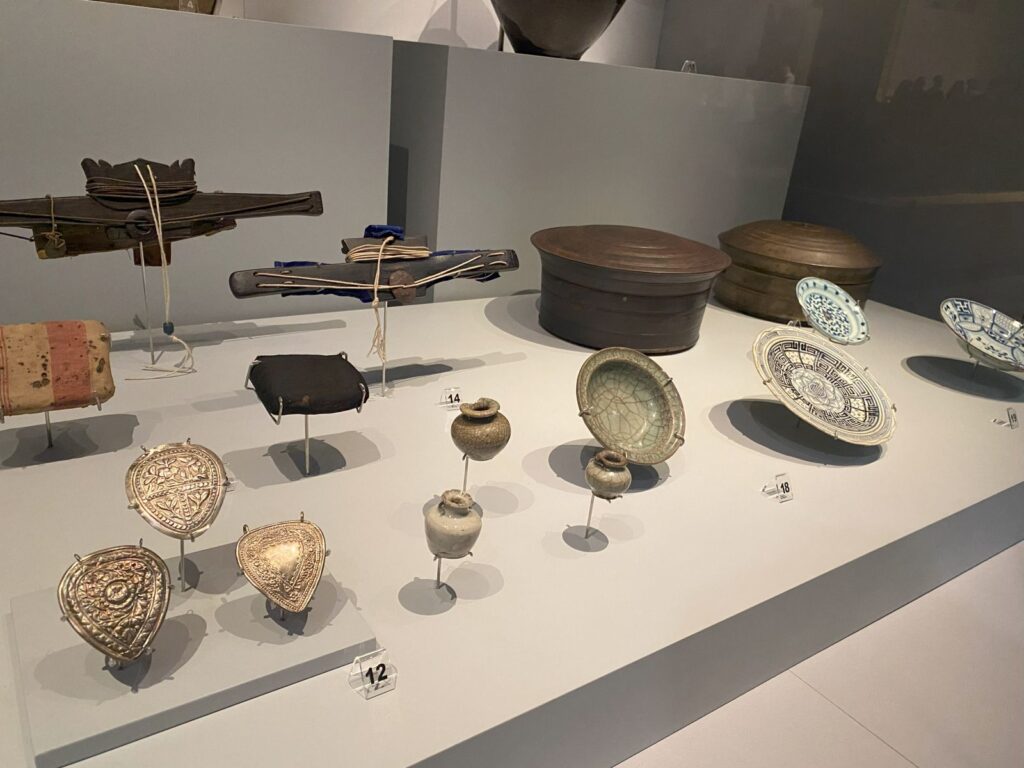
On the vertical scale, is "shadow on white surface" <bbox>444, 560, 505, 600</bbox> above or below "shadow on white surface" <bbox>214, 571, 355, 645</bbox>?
below

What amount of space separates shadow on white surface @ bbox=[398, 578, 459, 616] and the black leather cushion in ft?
1.34

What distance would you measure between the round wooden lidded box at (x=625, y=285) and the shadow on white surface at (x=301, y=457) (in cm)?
88

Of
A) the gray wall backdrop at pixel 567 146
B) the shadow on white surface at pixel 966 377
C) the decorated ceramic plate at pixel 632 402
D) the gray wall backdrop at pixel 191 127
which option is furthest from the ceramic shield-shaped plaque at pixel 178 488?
the shadow on white surface at pixel 966 377

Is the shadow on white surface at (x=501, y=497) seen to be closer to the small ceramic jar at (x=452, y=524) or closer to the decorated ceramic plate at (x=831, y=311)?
the small ceramic jar at (x=452, y=524)

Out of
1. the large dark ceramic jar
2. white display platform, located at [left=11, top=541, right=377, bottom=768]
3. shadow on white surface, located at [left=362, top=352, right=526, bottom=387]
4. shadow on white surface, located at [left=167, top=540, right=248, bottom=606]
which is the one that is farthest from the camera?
the large dark ceramic jar

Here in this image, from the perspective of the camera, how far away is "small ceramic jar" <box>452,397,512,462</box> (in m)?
Result: 1.41

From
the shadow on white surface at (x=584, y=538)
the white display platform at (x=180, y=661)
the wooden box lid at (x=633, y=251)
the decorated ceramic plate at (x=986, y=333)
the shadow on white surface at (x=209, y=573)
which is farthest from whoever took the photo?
the decorated ceramic plate at (x=986, y=333)

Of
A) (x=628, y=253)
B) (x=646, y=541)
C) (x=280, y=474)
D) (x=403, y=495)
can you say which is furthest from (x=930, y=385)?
(x=280, y=474)

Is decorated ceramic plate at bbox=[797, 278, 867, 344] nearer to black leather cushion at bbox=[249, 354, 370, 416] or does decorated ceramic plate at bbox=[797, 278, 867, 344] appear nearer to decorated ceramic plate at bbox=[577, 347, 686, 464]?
decorated ceramic plate at bbox=[577, 347, 686, 464]

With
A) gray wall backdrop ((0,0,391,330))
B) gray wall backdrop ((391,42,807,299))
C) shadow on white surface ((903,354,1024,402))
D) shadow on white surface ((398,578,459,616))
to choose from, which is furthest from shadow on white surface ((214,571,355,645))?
shadow on white surface ((903,354,1024,402))

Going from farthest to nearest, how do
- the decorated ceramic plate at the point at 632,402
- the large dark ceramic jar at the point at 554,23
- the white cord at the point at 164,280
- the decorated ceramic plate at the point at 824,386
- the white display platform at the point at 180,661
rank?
the large dark ceramic jar at the point at 554,23 → the decorated ceramic plate at the point at 824,386 → the white cord at the point at 164,280 → the decorated ceramic plate at the point at 632,402 → the white display platform at the point at 180,661

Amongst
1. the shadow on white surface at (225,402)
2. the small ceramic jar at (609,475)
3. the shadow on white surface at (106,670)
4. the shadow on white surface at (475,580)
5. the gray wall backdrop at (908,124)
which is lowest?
the shadow on white surface at (475,580)

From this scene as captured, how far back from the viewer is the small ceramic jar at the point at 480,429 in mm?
1405

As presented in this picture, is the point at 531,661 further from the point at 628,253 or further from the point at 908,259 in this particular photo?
the point at 908,259
